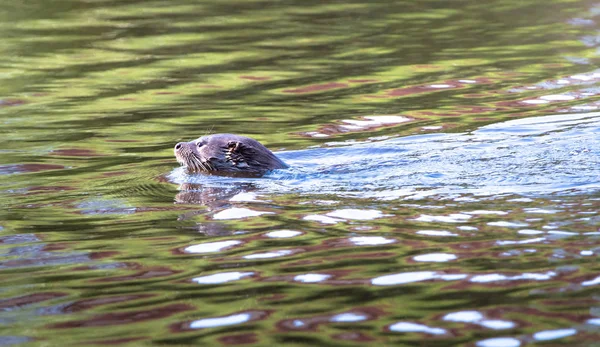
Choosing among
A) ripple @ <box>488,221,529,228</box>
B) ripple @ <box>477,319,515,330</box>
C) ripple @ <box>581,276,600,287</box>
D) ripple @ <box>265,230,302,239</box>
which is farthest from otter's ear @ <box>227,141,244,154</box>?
ripple @ <box>477,319,515,330</box>

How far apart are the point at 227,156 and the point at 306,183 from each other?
165cm

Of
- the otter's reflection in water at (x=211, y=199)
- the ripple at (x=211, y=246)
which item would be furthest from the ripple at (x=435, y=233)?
the otter's reflection in water at (x=211, y=199)

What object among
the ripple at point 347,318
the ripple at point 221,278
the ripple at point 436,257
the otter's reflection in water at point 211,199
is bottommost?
the otter's reflection in water at point 211,199

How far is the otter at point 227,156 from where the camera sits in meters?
9.57

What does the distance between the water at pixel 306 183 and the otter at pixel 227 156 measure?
0.26 metres

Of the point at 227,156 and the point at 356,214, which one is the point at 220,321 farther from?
the point at 227,156

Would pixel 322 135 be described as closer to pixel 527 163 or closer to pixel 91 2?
pixel 527 163

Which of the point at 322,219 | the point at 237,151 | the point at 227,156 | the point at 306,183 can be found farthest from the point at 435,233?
the point at 227,156

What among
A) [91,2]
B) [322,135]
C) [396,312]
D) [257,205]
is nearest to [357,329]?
[396,312]

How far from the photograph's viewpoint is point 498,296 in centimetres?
511

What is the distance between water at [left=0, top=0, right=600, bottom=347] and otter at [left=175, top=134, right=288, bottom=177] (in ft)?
0.85

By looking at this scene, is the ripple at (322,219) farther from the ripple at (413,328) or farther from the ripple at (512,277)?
the ripple at (413,328)

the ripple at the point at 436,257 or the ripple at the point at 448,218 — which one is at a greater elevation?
the ripple at the point at 436,257

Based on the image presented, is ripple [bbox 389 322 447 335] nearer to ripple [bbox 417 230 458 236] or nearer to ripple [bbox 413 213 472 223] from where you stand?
ripple [bbox 417 230 458 236]
